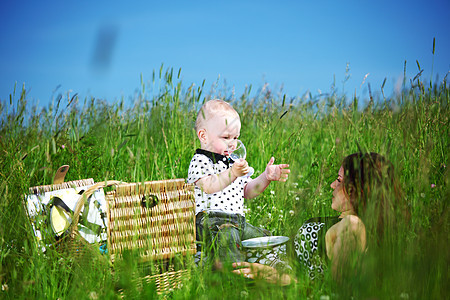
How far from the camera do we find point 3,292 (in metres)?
2.04

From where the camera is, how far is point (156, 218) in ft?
7.95

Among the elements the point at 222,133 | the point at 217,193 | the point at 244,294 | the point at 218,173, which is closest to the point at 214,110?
the point at 222,133

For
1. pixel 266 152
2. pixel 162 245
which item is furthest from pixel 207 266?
pixel 266 152

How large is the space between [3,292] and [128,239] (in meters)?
0.65

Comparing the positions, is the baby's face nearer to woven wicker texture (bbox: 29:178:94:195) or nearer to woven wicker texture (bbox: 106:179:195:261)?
woven wicker texture (bbox: 106:179:195:261)

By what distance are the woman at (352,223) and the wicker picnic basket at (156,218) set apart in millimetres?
488

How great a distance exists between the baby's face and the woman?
0.80m

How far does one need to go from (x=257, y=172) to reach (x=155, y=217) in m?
1.48

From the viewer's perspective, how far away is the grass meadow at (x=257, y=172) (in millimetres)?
1782

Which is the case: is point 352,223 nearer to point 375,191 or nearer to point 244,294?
point 375,191

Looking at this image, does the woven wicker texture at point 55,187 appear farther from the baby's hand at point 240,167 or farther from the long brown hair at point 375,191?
the long brown hair at point 375,191

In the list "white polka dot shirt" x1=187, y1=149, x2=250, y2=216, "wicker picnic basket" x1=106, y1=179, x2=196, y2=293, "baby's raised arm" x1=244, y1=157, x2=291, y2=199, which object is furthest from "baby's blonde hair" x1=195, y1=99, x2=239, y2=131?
"wicker picnic basket" x1=106, y1=179, x2=196, y2=293

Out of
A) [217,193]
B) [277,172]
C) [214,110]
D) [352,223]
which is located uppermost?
[214,110]

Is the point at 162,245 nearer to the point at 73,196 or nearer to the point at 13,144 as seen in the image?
the point at 73,196
